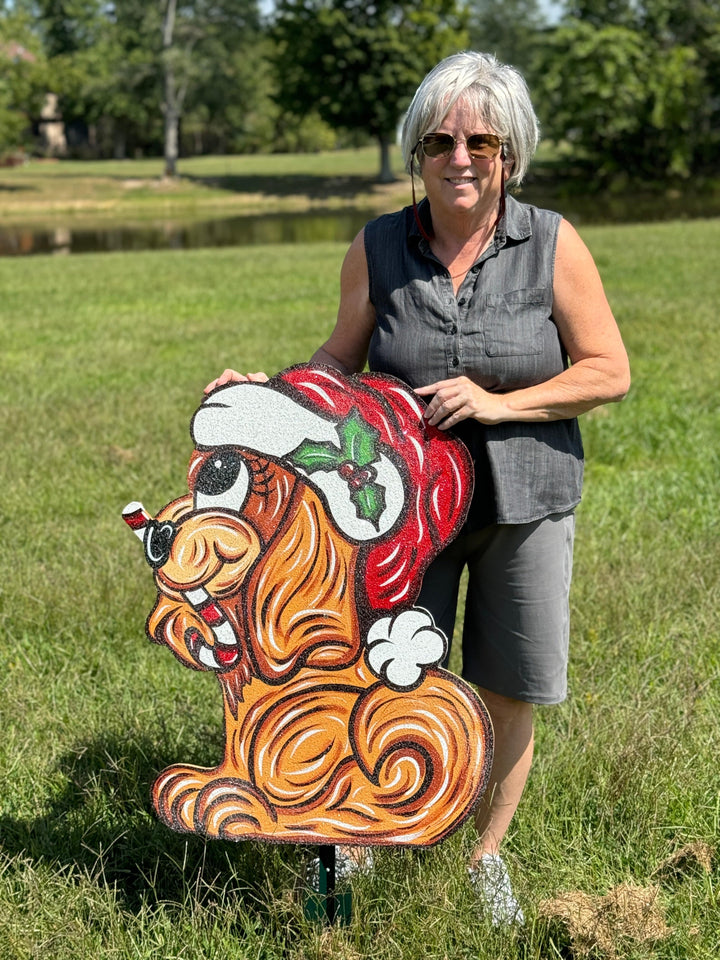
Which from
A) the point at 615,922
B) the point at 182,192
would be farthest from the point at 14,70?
the point at 615,922

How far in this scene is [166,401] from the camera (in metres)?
6.77

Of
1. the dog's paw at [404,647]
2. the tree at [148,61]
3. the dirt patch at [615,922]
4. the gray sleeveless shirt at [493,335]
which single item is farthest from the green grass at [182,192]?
the dirt patch at [615,922]

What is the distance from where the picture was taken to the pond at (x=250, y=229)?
22.6m

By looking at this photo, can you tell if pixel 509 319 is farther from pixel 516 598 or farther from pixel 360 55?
pixel 360 55

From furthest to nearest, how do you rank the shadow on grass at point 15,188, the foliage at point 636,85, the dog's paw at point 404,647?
the shadow on grass at point 15,188
the foliage at point 636,85
the dog's paw at point 404,647

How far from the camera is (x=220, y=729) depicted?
3025 millimetres

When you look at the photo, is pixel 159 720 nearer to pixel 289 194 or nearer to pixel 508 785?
pixel 508 785

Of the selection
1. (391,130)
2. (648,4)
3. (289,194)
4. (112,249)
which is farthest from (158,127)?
(112,249)

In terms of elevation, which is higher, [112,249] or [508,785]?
[508,785]

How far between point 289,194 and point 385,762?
3941 centimetres

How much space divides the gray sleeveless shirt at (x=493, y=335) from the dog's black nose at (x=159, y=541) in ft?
1.91

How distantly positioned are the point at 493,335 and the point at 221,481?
64cm

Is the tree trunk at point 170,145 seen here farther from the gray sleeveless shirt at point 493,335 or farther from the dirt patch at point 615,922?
the dirt patch at point 615,922

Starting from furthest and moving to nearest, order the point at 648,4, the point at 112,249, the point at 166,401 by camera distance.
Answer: the point at 648,4 → the point at 112,249 → the point at 166,401
